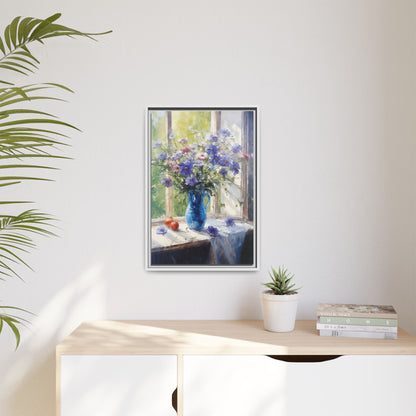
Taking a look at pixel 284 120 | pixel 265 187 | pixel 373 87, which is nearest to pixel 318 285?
pixel 265 187

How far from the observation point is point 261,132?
189 centimetres

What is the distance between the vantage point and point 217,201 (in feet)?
6.18

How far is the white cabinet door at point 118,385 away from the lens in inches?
57.0

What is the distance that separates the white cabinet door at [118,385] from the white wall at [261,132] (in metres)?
0.43

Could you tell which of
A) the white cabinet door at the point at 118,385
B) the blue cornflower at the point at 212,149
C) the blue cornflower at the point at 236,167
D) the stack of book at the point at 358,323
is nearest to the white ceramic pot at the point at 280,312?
the stack of book at the point at 358,323

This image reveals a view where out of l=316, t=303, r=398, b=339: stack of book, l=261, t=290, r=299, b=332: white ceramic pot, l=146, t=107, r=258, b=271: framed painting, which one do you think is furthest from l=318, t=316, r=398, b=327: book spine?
l=146, t=107, r=258, b=271: framed painting

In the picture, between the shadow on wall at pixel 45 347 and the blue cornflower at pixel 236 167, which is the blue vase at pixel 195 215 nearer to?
the blue cornflower at pixel 236 167

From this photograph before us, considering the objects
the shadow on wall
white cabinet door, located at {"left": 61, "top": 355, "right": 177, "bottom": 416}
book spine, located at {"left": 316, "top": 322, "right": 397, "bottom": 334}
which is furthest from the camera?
the shadow on wall

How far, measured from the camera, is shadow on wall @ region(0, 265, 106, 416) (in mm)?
1856

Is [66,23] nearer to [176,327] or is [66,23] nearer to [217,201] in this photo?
[217,201]

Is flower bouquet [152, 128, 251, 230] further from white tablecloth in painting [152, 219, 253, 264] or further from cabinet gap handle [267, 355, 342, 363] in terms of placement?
cabinet gap handle [267, 355, 342, 363]

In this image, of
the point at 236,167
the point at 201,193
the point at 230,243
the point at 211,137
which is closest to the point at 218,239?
the point at 230,243

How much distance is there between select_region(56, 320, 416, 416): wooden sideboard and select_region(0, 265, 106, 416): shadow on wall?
16.0 inches

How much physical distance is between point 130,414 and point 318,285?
3.07ft
